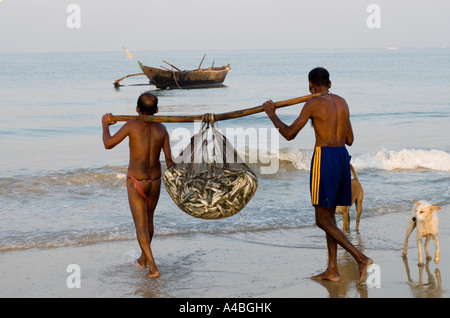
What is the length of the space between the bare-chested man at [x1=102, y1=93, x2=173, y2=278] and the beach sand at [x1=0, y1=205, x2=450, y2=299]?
0.38 m

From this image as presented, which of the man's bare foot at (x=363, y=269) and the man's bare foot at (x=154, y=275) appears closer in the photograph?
the man's bare foot at (x=363, y=269)

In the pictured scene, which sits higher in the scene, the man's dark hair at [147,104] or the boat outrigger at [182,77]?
the boat outrigger at [182,77]

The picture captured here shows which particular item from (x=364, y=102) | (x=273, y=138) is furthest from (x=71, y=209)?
(x=364, y=102)

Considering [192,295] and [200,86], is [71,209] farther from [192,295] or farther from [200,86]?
[200,86]

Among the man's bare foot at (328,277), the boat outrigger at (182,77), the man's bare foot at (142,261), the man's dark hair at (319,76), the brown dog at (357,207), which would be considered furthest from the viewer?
the boat outrigger at (182,77)

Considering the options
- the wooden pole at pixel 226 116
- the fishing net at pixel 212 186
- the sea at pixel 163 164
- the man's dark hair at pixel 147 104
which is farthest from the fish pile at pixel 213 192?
the sea at pixel 163 164

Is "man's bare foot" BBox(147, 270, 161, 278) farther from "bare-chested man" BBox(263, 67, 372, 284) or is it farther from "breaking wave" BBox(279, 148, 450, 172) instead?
"breaking wave" BBox(279, 148, 450, 172)

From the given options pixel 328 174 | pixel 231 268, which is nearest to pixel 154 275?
pixel 231 268

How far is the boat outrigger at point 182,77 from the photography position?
38.5 metres

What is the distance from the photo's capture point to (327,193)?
4.56 meters

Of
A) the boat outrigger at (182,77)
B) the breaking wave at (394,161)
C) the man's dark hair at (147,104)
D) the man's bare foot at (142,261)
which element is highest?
the boat outrigger at (182,77)

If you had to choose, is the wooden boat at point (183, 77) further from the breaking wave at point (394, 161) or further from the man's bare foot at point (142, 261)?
the man's bare foot at point (142, 261)

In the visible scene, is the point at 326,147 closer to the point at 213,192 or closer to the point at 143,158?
the point at 213,192
